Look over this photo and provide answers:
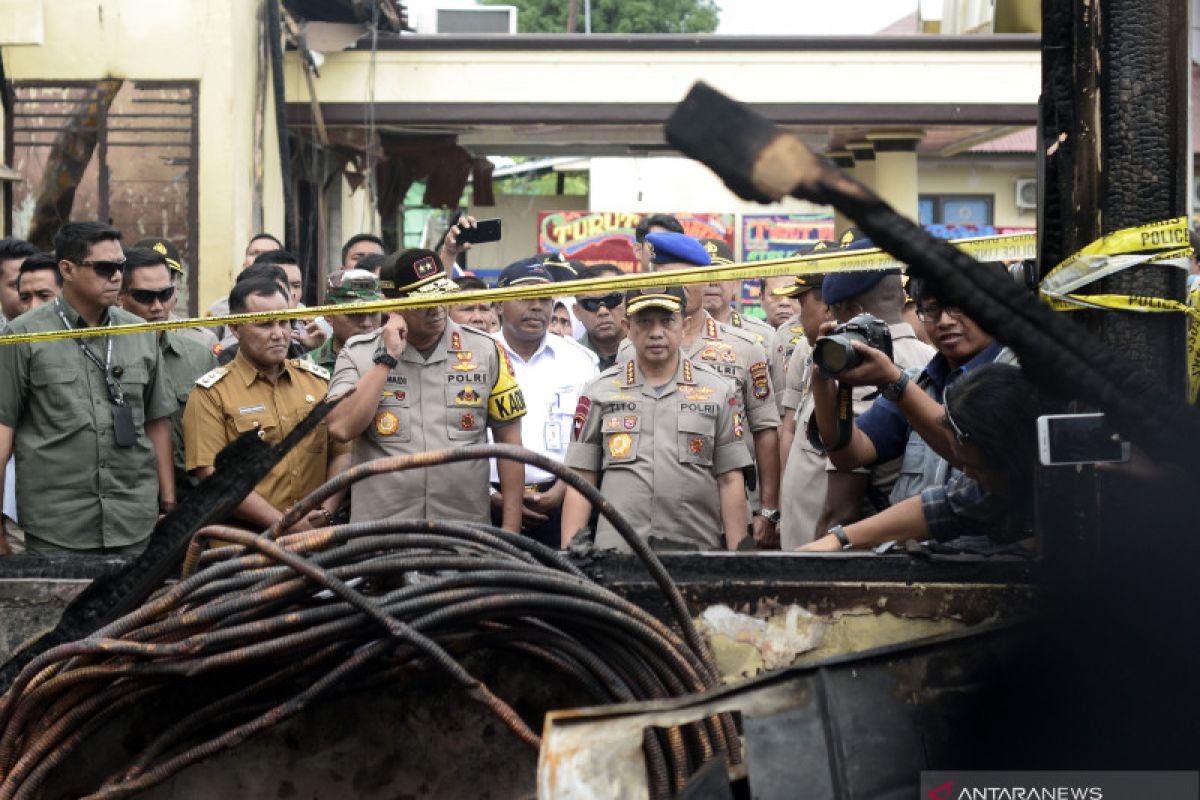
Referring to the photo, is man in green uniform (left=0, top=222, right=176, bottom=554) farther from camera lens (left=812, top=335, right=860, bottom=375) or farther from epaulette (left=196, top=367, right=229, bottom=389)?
→ camera lens (left=812, top=335, right=860, bottom=375)

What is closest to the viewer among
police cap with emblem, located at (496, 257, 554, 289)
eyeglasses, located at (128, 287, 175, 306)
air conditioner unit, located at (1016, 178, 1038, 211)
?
eyeglasses, located at (128, 287, 175, 306)

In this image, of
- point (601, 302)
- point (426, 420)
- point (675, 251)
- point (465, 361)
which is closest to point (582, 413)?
point (465, 361)

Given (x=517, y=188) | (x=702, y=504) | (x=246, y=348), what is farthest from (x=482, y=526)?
(x=517, y=188)

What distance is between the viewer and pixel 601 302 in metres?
8.27

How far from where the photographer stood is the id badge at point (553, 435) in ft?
22.6

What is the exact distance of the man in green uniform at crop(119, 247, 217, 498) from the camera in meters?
6.55

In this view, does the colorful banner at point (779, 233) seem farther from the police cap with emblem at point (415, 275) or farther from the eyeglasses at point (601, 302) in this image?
the police cap with emblem at point (415, 275)

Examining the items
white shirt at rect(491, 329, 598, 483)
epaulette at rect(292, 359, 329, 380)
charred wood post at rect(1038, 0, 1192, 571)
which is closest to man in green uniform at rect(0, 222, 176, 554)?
epaulette at rect(292, 359, 329, 380)

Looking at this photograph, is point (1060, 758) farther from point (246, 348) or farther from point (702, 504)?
point (246, 348)

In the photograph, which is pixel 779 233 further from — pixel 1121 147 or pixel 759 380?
pixel 1121 147

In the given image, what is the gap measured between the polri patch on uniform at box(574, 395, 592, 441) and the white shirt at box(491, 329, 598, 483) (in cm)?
77

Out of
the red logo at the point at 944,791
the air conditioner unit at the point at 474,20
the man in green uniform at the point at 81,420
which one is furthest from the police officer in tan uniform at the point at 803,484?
the air conditioner unit at the point at 474,20

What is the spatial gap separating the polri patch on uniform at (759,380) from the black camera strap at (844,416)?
1.73 meters

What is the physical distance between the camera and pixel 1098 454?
9.45ft
